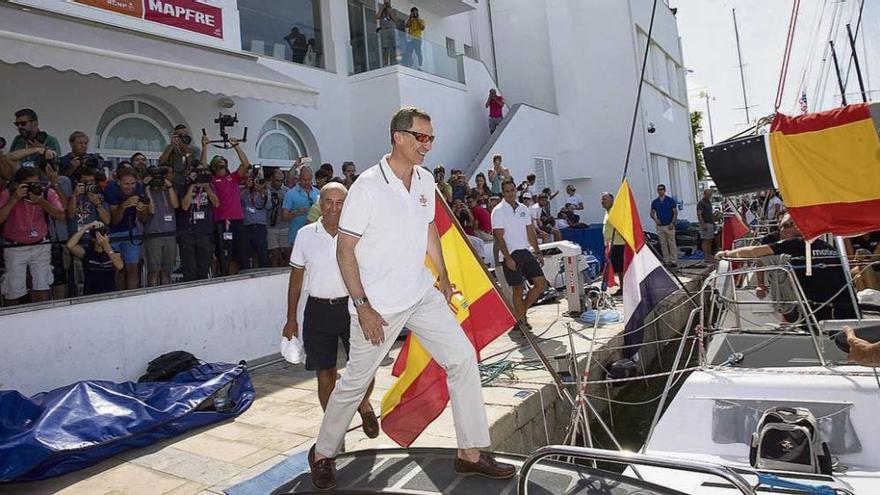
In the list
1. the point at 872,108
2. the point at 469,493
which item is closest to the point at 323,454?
the point at 469,493

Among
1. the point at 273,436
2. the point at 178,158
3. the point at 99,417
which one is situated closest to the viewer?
the point at 99,417

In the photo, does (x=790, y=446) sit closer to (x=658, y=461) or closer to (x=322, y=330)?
(x=658, y=461)

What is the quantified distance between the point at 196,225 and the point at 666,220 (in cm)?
1165

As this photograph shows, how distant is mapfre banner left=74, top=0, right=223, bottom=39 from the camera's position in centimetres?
811

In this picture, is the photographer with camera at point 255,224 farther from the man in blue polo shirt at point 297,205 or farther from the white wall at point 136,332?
the white wall at point 136,332

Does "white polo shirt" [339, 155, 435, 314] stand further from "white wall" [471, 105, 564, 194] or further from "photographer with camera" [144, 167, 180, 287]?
"white wall" [471, 105, 564, 194]

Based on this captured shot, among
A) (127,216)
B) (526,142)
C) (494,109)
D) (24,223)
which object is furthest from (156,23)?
(526,142)

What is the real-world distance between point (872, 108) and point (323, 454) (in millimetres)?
4239

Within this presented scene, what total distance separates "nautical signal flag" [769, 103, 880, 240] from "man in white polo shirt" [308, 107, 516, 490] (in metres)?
2.76

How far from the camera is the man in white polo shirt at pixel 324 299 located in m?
4.01

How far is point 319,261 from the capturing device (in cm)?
406

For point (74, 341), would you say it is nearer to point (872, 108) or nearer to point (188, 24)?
point (188, 24)

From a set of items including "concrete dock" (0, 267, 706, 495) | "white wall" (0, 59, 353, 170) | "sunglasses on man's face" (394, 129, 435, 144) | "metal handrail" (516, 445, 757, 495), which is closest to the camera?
"metal handrail" (516, 445, 757, 495)

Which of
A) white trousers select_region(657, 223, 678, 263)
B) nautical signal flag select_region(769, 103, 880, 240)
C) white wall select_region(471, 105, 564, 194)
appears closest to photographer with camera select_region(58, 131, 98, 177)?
nautical signal flag select_region(769, 103, 880, 240)
